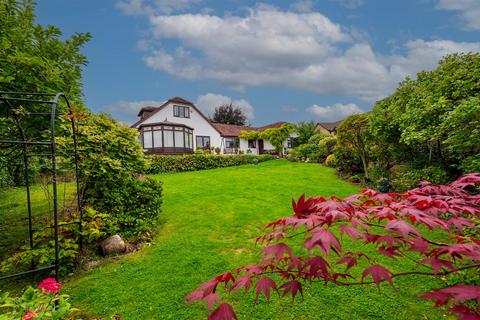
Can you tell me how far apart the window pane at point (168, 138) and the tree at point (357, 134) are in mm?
16371

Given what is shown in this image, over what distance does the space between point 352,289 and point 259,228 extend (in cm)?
278

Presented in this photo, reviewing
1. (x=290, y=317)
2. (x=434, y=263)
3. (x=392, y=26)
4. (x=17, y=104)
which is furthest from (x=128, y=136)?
(x=392, y=26)

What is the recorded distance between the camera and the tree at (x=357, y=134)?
36.1 ft

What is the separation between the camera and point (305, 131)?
33.0m

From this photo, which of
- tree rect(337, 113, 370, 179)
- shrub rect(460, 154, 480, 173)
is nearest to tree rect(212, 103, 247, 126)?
tree rect(337, 113, 370, 179)

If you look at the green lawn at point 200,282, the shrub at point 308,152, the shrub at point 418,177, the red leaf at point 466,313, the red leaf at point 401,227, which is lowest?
the green lawn at point 200,282

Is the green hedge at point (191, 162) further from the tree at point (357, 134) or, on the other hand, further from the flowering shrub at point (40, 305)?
the flowering shrub at point (40, 305)

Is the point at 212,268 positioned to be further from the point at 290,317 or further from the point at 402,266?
the point at 402,266

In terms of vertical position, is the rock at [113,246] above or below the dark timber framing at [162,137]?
below

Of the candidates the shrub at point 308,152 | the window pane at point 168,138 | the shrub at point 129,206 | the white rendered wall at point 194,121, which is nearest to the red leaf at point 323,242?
the shrub at point 129,206

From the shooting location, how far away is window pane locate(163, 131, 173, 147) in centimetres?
2305

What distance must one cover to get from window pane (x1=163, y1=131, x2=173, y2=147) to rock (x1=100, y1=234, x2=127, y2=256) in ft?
61.6

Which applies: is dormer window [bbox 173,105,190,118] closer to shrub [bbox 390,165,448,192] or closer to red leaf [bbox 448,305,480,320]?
shrub [bbox 390,165,448,192]

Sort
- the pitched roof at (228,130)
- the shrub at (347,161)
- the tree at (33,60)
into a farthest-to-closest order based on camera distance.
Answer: the pitched roof at (228,130), the shrub at (347,161), the tree at (33,60)
